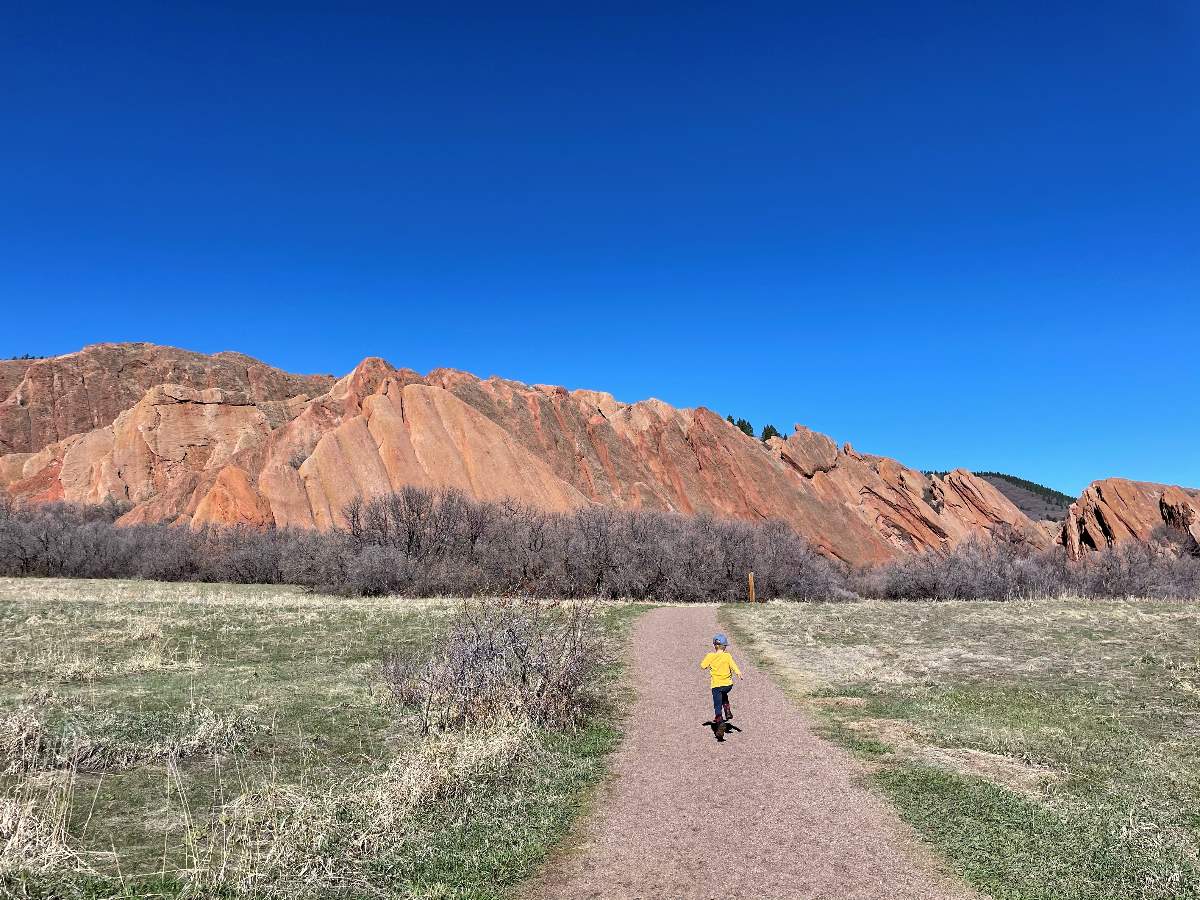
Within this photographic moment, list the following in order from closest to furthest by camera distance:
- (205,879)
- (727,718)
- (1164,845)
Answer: (205,879)
(1164,845)
(727,718)

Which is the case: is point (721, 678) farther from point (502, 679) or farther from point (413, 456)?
point (413, 456)

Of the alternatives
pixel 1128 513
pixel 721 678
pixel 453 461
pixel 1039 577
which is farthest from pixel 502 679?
pixel 1128 513

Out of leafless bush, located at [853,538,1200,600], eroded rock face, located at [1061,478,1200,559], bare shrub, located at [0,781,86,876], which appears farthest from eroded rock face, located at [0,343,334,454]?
eroded rock face, located at [1061,478,1200,559]

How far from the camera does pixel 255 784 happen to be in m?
8.07

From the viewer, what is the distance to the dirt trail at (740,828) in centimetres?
582

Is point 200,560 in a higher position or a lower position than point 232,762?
higher

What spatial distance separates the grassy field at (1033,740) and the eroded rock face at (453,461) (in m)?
38.9

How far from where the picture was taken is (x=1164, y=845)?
6289mm

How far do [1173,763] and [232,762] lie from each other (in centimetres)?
1125

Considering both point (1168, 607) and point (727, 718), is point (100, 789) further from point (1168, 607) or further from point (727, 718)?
point (1168, 607)

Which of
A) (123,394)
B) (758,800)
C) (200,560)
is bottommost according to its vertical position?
(758,800)

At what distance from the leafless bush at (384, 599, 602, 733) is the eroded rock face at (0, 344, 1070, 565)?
41.5 m

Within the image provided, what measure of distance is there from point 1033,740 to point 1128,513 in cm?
6092

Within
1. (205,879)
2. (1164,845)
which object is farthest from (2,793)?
(1164,845)
